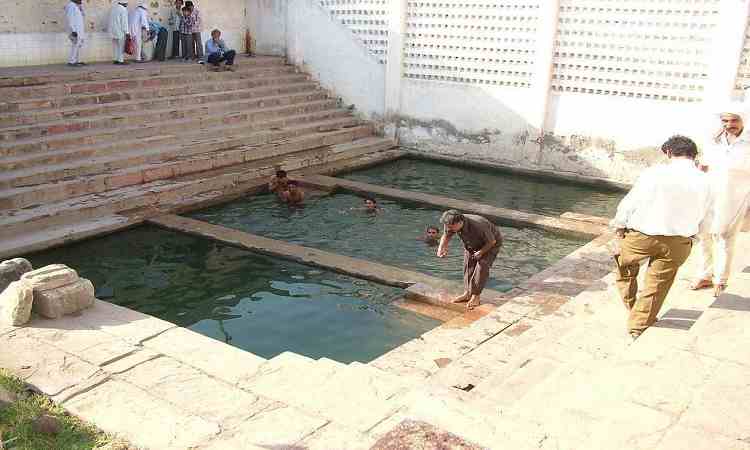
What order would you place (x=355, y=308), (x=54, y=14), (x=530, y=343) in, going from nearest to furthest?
(x=530, y=343)
(x=355, y=308)
(x=54, y=14)

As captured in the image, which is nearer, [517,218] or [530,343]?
[530,343]

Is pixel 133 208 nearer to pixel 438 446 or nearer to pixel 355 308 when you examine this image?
pixel 355 308

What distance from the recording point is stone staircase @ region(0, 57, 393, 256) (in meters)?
8.63

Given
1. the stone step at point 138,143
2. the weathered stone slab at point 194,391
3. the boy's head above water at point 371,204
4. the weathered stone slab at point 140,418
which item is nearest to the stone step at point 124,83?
the stone step at point 138,143

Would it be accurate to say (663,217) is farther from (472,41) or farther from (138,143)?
(472,41)

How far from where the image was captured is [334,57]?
14.5 metres

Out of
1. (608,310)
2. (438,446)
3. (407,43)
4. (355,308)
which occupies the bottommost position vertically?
(355,308)

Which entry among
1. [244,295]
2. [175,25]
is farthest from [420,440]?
[175,25]

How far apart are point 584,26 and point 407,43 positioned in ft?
11.6

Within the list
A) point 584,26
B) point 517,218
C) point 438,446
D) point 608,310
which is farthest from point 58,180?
point 584,26

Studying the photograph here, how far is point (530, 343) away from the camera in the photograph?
213 inches

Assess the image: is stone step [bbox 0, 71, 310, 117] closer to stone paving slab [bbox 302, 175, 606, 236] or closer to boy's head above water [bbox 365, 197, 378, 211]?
stone paving slab [bbox 302, 175, 606, 236]

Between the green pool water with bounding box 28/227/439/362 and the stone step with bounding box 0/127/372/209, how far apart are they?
118cm

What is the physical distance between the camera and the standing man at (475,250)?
619cm
